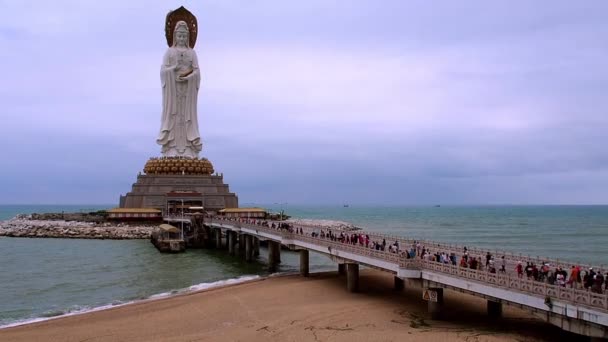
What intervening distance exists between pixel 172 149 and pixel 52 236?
1481 cm

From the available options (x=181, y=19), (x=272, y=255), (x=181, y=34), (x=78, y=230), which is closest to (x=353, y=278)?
(x=272, y=255)

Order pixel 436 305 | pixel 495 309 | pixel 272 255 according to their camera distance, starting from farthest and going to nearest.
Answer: pixel 272 255 < pixel 495 309 < pixel 436 305

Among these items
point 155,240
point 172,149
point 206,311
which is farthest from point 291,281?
point 172,149

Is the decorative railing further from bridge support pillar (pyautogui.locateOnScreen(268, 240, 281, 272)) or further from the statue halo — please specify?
the statue halo

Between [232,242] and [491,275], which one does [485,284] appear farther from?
[232,242]

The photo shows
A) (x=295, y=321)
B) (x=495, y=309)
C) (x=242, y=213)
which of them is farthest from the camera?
(x=242, y=213)

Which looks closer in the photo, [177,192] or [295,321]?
[295,321]

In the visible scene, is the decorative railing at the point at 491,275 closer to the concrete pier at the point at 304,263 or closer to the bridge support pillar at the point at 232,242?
the concrete pier at the point at 304,263

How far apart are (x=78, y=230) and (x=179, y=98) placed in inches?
676

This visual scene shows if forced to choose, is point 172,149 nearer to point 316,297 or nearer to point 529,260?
point 316,297

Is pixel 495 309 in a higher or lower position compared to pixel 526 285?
lower

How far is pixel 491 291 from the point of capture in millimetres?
15258

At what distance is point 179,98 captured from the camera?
61.3 m

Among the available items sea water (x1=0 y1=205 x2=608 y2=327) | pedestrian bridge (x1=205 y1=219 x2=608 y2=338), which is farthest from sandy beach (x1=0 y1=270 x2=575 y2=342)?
sea water (x1=0 y1=205 x2=608 y2=327)
